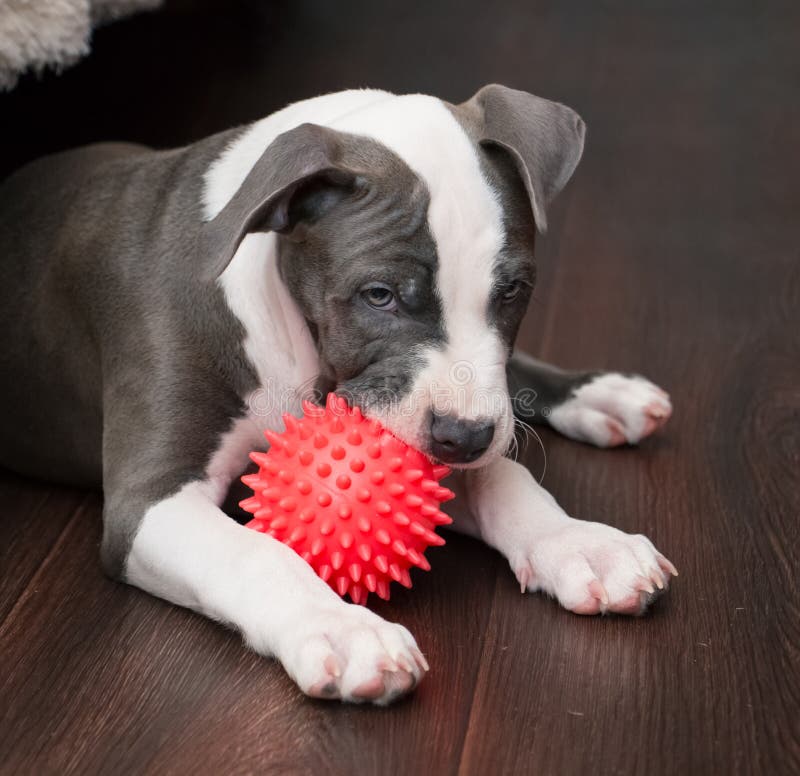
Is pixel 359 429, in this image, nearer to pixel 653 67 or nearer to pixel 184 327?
pixel 184 327

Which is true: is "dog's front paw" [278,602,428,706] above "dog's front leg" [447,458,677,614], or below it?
above

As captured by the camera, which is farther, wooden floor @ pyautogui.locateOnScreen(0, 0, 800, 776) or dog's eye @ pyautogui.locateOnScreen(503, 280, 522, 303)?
dog's eye @ pyautogui.locateOnScreen(503, 280, 522, 303)

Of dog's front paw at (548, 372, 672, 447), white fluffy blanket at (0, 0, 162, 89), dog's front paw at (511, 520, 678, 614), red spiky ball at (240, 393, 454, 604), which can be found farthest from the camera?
dog's front paw at (548, 372, 672, 447)

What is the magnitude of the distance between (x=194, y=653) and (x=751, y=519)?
1318 millimetres

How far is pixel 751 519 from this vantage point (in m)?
2.85

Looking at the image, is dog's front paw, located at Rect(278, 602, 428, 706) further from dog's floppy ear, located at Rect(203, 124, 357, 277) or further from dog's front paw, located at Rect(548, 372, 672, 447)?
dog's front paw, located at Rect(548, 372, 672, 447)

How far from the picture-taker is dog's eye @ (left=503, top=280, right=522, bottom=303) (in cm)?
244

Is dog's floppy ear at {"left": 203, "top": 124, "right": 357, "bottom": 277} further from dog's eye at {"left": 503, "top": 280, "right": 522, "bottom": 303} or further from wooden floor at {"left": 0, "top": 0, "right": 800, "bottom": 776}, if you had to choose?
wooden floor at {"left": 0, "top": 0, "right": 800, "bottom": 776}

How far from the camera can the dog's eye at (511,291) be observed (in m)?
2.44

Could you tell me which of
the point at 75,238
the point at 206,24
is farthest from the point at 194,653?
the point at 206,24

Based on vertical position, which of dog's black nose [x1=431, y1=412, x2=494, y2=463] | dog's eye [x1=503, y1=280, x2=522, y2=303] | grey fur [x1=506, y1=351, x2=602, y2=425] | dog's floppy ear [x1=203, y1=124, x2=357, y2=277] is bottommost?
grey fur [x1=506, y1=351, x2=602, y2=425]

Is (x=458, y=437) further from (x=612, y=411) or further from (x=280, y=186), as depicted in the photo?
(x=612, y=411)

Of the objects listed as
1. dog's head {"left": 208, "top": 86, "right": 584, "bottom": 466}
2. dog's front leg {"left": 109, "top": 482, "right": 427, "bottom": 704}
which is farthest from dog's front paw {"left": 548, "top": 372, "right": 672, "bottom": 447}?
dog's front leg {"left": 109, "top": 482, "right": 427, "bottom": 704}

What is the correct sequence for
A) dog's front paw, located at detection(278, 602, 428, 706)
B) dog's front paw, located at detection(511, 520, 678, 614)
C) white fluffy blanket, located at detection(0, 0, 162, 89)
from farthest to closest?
white fluffy blanket, located at detection(0, 0, 162, 89) < dog's front paw, located at detection(511, 520, 678, 614) < dog's front paw, located at detection(278, 602, 428, 706)
